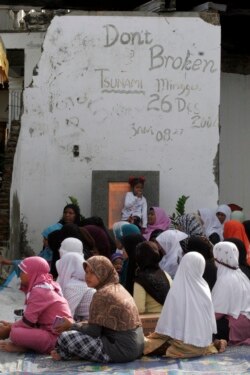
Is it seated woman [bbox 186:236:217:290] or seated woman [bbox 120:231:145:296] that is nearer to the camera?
seated woman [bbox 186:236:217:290]

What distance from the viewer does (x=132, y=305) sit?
6504mm

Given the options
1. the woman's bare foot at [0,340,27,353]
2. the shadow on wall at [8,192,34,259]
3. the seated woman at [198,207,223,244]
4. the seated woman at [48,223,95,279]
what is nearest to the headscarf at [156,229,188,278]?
the seated woman at [48,223,95,279]

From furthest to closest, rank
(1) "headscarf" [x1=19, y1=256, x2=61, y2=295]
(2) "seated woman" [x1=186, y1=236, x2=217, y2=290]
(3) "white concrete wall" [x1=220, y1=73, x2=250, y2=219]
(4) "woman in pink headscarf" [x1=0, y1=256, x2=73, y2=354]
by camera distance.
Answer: (3) "white concrete wall" [x1=220, y1=73, x2=250, y2=219], (2) "seated woman" [x1=186, y1=236, x2=217, y2=290], (1) "headscarf" [x1=19, y1=256, x2=61, y2=295], (4) "woman in pink headscarf" [x1=0, y1=256, x2=73, y2=354]

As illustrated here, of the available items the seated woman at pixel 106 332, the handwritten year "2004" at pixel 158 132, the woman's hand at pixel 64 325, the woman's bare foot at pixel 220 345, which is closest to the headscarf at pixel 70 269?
the woman's hand at pixel 64 325

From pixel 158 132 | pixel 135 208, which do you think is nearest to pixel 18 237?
pixel 135 208

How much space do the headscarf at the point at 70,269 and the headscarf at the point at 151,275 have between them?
19.6 inches

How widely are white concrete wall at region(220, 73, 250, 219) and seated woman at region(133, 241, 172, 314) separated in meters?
7.43

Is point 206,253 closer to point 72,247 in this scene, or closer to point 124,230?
point 72,247

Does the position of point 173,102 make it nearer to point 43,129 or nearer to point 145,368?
point 43,129

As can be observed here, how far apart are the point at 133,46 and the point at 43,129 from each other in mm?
1647

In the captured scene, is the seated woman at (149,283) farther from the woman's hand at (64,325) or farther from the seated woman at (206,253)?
the woman's hand at (64,325)

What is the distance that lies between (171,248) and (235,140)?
20.5 feet

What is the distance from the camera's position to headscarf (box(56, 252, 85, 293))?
24.5 feet

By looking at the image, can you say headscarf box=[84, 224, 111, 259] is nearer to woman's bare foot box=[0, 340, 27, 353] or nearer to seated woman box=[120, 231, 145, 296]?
seated woman box=[120, 231, 145, 296]
